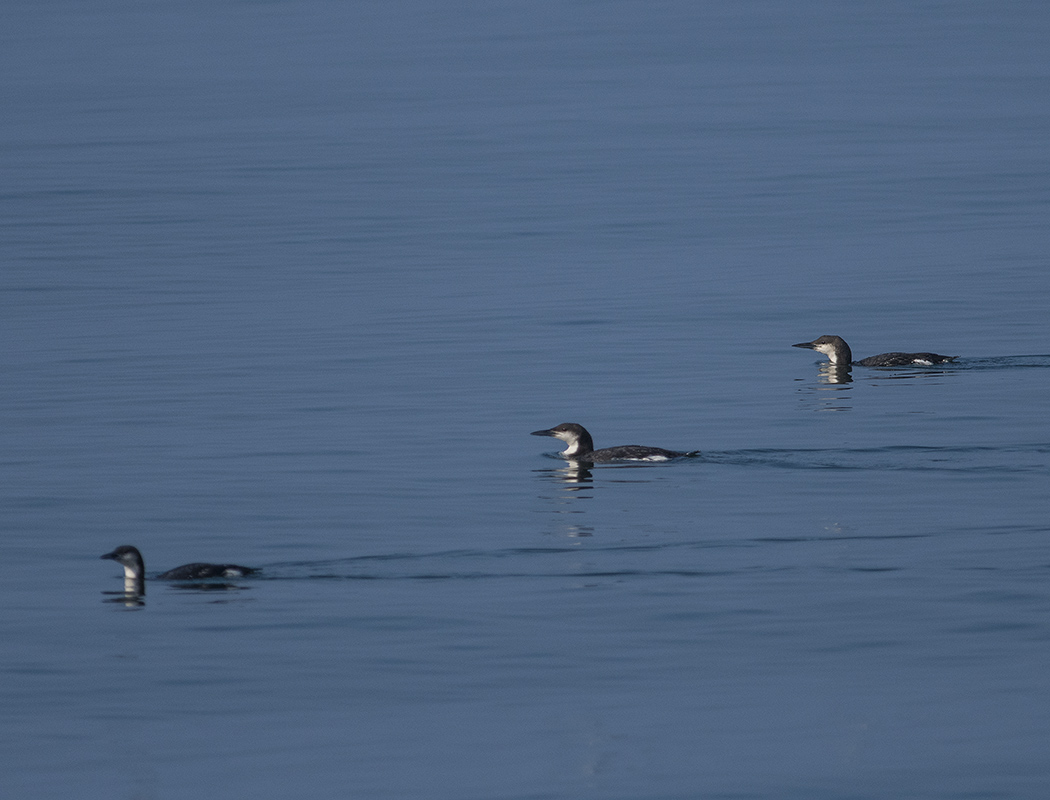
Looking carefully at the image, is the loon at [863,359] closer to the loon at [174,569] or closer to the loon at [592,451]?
the loon at [592,451]

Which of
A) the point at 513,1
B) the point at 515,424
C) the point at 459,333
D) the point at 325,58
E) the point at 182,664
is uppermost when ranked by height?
the point at 513,1

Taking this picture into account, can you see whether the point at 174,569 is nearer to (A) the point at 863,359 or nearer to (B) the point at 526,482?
(B) the point at 526,482

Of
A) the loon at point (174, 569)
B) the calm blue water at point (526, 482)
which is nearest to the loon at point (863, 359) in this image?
the calm blue water at point (526, 482)

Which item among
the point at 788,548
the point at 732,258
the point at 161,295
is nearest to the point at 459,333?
the point at 161,295

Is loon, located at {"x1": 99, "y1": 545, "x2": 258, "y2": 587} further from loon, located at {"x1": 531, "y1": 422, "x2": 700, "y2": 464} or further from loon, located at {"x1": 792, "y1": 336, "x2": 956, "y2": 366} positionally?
loon, located at {"x1": 792, "y1": 336, "x2": 956, "y2": 366}

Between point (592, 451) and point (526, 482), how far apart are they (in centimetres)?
130

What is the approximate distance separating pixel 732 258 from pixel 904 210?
7.96m

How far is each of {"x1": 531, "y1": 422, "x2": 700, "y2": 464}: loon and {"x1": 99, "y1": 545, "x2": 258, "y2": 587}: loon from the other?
6.11 meters

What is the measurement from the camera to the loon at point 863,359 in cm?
2581

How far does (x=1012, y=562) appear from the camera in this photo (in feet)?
51.4

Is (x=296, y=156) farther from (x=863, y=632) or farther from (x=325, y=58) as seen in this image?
(x=863, y=632)

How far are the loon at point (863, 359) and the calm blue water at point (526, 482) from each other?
241 millimetres

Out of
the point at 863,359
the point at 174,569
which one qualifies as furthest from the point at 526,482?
the point at 863,359

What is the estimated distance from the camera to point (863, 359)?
2770 cm
